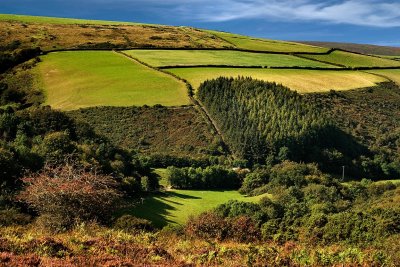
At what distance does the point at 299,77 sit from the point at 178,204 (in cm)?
7167

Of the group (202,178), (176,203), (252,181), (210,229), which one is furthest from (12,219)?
(252,181)

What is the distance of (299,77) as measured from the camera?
400 ft

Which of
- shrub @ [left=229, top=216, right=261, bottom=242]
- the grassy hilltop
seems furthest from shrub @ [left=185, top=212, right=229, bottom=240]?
shrub @ [left=229, top=216, right=261, bottom=242]

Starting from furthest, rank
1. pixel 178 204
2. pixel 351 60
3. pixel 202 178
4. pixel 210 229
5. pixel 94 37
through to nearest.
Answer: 1. pixel 94 37
2. pixel 351 60
3. pixel 202 178
4. pixel 178 204
5. pixel 210 229

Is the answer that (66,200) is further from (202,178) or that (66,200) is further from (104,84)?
(104,84)

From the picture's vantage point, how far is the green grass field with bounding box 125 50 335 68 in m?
129

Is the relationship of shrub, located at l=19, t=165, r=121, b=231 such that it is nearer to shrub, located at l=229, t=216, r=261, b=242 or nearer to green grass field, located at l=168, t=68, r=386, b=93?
shrub, located at l=229, t=216, r=261, b=242

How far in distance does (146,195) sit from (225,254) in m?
49.9

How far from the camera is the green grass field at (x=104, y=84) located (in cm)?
10262

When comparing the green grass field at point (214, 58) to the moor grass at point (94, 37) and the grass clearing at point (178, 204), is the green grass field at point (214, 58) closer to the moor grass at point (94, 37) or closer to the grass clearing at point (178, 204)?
the moor grass at point (94, 37)

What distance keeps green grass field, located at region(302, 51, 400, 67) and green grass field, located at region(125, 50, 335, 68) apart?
9.55 metres

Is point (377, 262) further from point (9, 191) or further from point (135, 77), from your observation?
point (135, 77)

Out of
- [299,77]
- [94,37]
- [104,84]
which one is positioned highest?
[94,37]

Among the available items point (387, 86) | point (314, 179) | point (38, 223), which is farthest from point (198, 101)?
point (38, 223)
